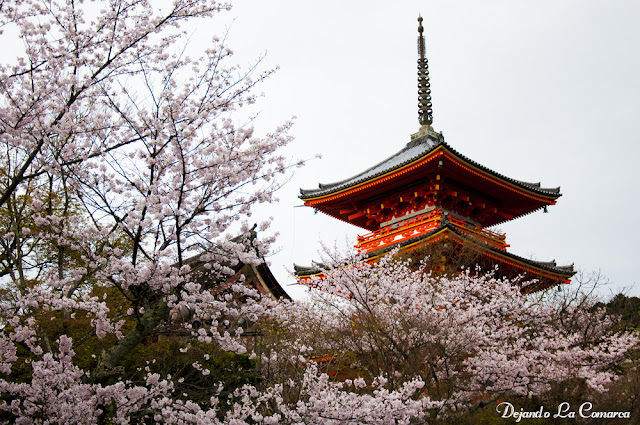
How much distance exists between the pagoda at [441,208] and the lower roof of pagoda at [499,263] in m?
0.02

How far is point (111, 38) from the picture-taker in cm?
676

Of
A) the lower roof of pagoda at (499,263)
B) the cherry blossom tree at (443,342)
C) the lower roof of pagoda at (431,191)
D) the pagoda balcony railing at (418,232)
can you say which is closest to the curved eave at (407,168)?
the lower roof of pagoda at (431,191)

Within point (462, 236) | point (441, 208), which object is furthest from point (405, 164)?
point (462, 236)

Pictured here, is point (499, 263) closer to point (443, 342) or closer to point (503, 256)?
point (503, 256)

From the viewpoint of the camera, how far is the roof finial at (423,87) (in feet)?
69.8

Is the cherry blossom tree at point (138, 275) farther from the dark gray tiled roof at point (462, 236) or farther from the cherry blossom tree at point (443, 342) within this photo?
the dark gray tiled roof at point (462, 236)

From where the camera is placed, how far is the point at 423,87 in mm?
21734

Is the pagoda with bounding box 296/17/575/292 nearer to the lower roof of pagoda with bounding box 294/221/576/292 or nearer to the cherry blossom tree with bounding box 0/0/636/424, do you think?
the lower roof of pagoda with bounding box 294/221/576/292

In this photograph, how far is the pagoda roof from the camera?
51.9 feet

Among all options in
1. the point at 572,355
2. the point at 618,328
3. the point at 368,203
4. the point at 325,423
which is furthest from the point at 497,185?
the point at 325,423

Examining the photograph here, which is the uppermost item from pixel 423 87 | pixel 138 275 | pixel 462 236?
pixel 423 87

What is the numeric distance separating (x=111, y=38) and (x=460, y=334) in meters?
6.99

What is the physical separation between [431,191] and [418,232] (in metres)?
1.35

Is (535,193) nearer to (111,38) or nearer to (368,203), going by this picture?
(368,203)
